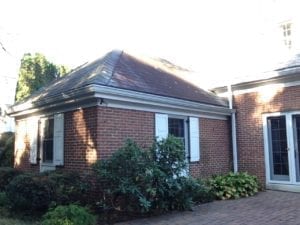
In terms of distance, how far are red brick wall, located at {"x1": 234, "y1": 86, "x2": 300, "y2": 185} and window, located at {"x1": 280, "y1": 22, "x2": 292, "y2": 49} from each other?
2096 millimetres

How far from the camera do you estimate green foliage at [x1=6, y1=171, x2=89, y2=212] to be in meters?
8.27

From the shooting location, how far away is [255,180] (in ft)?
39.5

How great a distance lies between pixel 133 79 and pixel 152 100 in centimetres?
97

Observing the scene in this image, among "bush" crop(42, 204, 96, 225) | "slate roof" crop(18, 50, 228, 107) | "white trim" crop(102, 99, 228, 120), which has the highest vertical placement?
"slate roof" crop(18, 50, 228, 107)

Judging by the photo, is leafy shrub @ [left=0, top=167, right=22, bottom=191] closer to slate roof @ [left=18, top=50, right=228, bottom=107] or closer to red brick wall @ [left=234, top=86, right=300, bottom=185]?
slate roof @ [left=18, top=50, right=228, bottom=107]

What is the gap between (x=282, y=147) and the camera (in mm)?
12125

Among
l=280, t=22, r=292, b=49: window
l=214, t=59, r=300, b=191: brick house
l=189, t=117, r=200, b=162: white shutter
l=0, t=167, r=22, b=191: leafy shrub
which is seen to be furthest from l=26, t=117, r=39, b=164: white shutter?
l=280, t=22, r=292, b=49: window

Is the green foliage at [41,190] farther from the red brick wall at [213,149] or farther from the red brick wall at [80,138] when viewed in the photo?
the red brick wall at [213,149]

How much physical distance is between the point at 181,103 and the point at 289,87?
364 cm

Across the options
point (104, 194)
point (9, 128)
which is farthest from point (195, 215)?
point (9, 128)

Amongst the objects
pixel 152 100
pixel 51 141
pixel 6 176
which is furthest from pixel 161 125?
pixel 6 176

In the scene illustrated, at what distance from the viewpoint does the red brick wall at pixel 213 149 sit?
1234 cm

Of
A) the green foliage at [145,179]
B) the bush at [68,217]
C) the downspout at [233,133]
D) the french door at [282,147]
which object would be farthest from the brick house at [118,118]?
the bush at [68,217]

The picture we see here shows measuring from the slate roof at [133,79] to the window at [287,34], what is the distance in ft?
9.85
